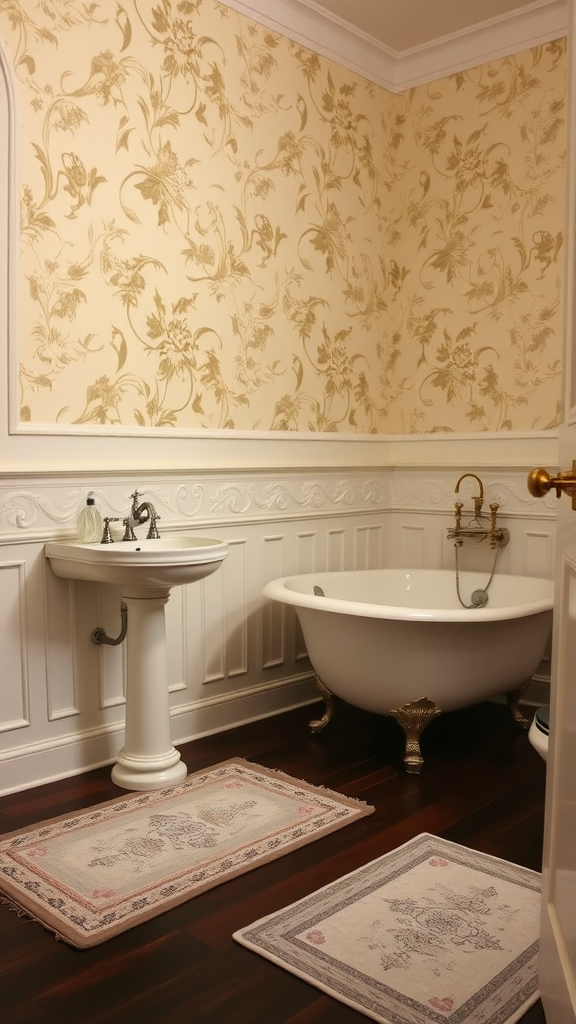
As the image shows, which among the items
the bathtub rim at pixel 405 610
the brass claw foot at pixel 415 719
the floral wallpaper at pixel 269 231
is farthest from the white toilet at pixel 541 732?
the floral wallpaper at pixel 269 231

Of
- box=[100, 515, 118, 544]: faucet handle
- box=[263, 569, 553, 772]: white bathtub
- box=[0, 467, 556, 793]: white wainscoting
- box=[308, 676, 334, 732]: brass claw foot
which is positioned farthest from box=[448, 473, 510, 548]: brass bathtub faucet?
box=[100, 515, 118, 544]: faucet handle

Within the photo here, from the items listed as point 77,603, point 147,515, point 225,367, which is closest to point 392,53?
point 225,367

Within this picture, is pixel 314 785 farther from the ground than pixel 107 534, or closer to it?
closer to it

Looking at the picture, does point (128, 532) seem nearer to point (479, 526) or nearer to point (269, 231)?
point (269, 231)

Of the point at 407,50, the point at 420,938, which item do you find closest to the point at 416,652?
the point at 420,938

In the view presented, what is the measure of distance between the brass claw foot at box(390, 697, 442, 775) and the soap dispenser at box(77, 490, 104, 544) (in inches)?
46.2

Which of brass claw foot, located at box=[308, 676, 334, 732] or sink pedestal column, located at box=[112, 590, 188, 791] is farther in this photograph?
brass claw foot, located at box=[308, 676, 334, 732]

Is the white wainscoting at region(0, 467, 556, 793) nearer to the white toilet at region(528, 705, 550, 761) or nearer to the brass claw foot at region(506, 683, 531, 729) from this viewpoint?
the brass claw foot at region(506, 683, 531, 729)

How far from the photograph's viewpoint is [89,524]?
2850 mm

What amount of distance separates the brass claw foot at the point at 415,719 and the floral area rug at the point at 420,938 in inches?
24.3

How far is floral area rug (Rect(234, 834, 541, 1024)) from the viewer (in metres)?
1.74

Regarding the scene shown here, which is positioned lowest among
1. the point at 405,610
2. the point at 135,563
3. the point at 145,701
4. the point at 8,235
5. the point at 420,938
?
the point at 420,938

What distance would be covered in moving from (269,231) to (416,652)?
1.81 m

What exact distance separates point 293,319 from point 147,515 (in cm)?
117
